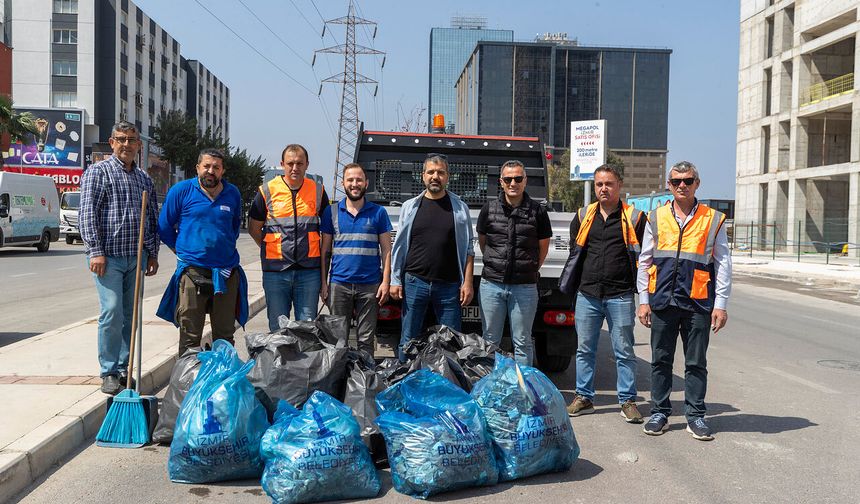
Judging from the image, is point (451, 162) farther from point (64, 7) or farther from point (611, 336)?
point (64, 7)

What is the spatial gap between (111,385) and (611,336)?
144 inches

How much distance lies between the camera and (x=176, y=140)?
55562mm

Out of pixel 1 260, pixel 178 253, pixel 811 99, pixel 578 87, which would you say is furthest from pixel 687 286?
pixel 578 87

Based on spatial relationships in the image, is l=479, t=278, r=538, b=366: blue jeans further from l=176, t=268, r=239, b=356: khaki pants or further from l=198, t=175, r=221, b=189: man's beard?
l=198, t=175, r=221, b=189: man's beard

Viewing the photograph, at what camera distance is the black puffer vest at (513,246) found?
5.20 meters

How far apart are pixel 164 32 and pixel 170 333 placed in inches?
2594

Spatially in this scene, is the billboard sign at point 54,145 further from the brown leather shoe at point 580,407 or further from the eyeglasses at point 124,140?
the brown leather shoe at point 580,407

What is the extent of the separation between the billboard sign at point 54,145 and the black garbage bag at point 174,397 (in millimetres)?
46794

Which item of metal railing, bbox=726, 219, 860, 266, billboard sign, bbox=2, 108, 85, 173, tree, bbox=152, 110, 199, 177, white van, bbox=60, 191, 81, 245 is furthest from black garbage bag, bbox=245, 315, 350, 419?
tree, bbox=152, 110, 199, 177

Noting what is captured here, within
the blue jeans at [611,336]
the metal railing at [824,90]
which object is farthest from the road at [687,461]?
the metal railing at [824,90]

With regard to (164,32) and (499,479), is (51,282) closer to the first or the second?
(499,479)

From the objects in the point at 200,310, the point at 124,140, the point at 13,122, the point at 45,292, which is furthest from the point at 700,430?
the point at 13,122

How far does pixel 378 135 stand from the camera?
837 centimetres

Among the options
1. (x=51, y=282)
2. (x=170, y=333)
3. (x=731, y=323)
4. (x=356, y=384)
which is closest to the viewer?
(x=356, y=384)
